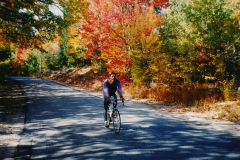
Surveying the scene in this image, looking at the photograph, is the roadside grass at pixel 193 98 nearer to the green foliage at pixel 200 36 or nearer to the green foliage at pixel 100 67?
the green foliage at pixel 200 36

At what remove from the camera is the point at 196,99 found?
584 inches

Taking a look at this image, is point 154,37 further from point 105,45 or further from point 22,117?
point 22,117

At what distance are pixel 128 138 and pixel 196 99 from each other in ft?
28.3

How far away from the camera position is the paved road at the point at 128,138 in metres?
6.16

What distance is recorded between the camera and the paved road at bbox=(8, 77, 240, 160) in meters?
6.16

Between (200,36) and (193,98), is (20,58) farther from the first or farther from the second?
(193,98)

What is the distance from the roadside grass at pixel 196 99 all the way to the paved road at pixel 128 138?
161cm

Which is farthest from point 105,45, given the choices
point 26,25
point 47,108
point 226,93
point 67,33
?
point 67,33

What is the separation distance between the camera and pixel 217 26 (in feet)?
51.6

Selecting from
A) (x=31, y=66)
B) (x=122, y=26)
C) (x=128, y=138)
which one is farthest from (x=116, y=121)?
(x=31, y=66)

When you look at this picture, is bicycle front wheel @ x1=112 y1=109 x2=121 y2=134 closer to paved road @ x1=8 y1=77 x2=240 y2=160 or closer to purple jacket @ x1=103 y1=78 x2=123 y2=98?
paved road @ x1=8 y1=77 x2=240 y2=160

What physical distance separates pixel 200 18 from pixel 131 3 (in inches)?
234

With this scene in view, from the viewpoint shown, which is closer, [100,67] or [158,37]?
[158,37]

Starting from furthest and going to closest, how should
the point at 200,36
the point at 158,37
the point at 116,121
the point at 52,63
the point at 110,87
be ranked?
the point at 52,63 < the point at 158,37 < the point at 200,36 < the point at 110,87 < the point at 116,121
